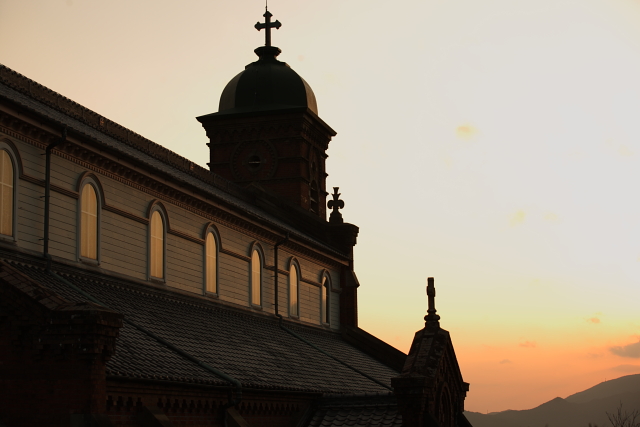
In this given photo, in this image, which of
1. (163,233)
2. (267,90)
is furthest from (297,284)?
(267,90)

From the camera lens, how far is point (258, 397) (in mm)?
23188

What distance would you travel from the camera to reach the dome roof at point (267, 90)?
44969mm

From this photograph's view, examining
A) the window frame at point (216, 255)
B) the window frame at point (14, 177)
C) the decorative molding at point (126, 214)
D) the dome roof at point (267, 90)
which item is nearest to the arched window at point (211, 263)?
the window frame at point (216, 255)

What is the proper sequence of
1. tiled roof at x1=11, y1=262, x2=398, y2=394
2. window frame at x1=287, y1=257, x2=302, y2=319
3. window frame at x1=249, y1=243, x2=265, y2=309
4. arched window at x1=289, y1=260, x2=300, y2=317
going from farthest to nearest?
arched window at x1=289, y1=260, x2=300, y2=317 < window frame at x1=287, y1=257, x2=302, y2=319 < window frame at x1=249, y1=243, x2=265, y2=309 < tiled roof at x1=11, y1=262, x2=398, y2=394

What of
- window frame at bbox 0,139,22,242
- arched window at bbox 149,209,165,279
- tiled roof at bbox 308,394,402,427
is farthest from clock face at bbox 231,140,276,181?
window frame at bbox 0,139,22,242

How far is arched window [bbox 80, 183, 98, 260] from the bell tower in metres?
20.6

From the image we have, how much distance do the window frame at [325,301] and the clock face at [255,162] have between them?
308 inches

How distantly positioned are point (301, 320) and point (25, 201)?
15737 millimetres

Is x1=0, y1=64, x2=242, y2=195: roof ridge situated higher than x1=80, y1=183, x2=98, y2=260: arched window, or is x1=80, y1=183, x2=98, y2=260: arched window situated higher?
x1=0, y1=64, x2=242, y2=195: roof ridge

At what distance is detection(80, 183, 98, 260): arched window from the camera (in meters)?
22.7

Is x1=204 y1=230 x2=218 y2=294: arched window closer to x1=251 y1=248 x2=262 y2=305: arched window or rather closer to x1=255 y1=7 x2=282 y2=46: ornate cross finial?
x1=251 y1=248 x2=262 y2=305: arched window

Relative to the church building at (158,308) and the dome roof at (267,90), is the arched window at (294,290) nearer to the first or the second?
the church building at (158,308)

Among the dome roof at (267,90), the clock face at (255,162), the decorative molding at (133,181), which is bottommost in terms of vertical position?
the decorative molding at (133,181)

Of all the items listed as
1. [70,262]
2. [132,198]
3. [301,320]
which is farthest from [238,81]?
[70,262]
